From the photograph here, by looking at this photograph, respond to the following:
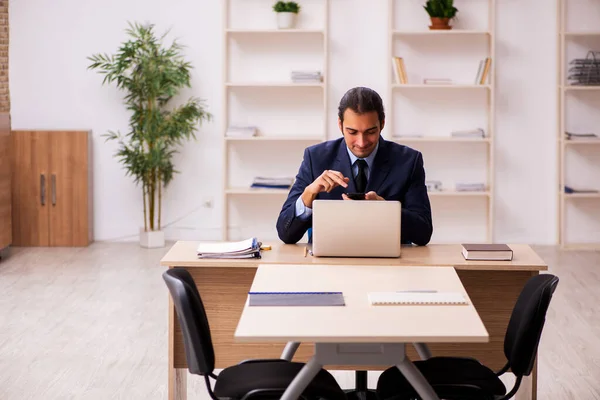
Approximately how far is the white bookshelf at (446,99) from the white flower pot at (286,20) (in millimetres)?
888

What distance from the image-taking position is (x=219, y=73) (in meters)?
8.43

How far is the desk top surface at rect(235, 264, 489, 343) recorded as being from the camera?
100.0 inches

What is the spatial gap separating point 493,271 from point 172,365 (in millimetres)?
1384

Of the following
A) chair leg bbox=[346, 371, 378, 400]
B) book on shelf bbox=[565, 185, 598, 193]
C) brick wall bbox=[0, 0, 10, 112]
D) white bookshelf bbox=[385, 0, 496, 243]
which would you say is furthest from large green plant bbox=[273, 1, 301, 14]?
chair leg bbox=[346, 371, 378, 400]

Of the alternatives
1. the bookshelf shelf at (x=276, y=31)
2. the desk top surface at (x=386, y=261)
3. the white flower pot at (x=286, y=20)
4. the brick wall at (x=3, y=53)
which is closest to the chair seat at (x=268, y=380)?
the desk top surface at (x=386, y=261)

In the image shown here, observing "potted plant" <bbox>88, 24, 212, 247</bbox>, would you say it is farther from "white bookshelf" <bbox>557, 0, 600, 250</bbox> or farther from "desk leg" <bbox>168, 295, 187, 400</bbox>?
"desk leg" <bbox>168, 295, 187, 400</bbox>

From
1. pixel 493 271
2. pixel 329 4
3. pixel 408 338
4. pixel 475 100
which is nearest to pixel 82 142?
pixel 329 4

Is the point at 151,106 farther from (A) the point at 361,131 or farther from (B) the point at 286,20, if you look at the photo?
(A) the point at 361,131

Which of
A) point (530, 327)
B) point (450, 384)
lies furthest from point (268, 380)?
point (530, 327)

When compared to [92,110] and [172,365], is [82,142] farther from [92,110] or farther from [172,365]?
[172,365]

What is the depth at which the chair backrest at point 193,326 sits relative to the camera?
9.62 feet

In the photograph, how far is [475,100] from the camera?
329 inches

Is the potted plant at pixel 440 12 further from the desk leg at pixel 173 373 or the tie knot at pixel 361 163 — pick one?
the desk leg at pixel 173 373

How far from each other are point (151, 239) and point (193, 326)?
17.7 feet
